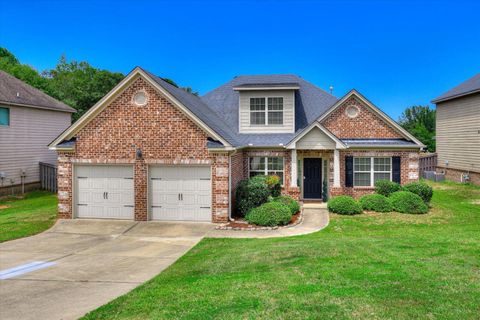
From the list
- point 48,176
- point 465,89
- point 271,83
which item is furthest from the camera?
point 465,89

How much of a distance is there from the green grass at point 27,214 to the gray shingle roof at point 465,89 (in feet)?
88.5

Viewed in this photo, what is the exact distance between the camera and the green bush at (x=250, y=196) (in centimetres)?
1603

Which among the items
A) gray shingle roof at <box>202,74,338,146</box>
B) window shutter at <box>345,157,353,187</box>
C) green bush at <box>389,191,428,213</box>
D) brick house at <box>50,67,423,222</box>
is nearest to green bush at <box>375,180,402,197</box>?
green bush at <box>389,191,428,213</box>

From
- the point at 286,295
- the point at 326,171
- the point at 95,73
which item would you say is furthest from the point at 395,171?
the point at 95,73

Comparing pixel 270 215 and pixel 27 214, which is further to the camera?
pixel 27 214

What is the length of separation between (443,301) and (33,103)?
1021 inches

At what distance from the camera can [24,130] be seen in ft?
80.0

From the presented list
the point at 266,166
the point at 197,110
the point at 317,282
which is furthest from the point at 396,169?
the point at 317,282

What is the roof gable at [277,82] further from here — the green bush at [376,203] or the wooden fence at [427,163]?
the wooden fence at [427,163]

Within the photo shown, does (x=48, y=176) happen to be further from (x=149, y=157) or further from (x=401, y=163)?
(x=401, y=163)

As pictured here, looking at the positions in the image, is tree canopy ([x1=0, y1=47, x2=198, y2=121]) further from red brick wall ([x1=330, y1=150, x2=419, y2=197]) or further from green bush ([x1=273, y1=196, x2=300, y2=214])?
green bush ([x1=273, y1=196, x2=300, y2=214])

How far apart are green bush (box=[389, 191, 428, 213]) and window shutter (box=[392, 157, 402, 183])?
1797mm

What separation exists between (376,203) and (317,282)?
438 inches

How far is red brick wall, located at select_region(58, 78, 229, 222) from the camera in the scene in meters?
15.2
